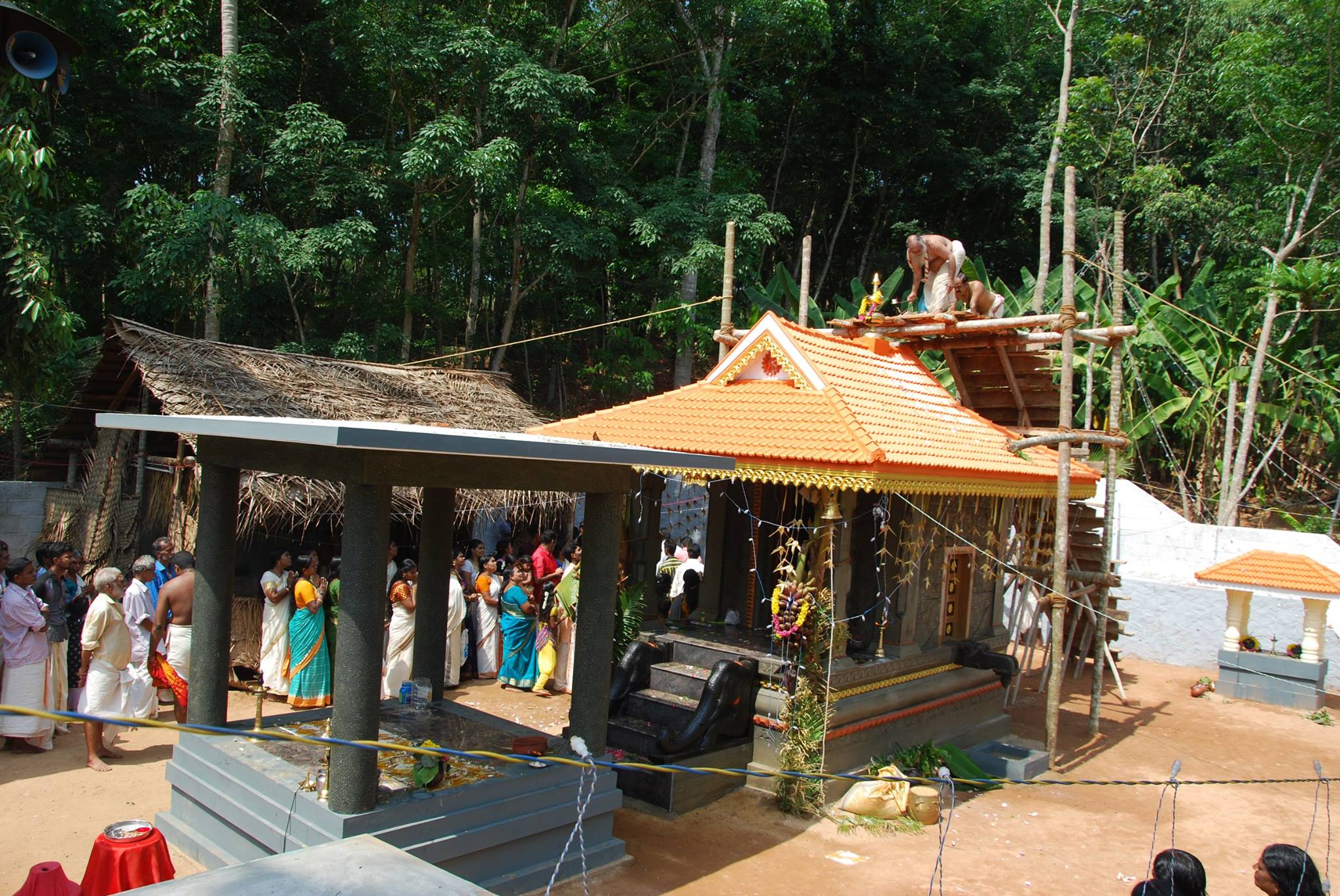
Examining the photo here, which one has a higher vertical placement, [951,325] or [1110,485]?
[951,325]

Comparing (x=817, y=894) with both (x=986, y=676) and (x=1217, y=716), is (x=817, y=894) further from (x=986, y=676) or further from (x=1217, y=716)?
(x=1217, y=716)

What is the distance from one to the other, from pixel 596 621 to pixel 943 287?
730cm

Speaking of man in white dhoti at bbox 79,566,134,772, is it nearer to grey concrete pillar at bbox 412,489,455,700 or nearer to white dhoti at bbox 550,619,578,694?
grey concrete pillar at bbox 412,489,455,700

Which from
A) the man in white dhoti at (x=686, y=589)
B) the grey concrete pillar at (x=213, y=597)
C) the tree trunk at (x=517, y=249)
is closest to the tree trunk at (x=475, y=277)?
the tree trunk at (x=517, y=249)

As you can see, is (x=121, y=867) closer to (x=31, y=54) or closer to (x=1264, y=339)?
(x=31, y=54)

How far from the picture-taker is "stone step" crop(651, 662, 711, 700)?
→ 9.15 metres

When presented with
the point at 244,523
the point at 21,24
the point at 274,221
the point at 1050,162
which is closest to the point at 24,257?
the point at 244,523

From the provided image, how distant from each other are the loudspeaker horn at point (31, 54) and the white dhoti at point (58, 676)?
6227mm

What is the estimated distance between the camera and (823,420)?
927cm

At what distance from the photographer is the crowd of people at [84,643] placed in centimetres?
795

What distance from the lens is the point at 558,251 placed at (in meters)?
18.8

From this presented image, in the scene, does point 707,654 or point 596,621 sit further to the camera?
point 707,654

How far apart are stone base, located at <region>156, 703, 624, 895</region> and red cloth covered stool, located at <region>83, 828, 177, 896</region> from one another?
2.05ft

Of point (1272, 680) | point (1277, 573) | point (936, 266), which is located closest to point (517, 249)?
point (936, 266)
